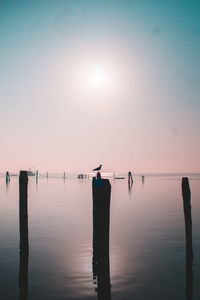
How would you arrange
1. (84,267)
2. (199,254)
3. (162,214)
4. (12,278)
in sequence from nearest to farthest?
1. (12,278)
2. (84,267)
3. (199,254)
4. (162,214)

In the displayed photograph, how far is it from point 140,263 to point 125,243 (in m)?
3.23

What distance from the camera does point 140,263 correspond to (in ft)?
36.9

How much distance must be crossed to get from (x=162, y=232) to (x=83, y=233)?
5.13m

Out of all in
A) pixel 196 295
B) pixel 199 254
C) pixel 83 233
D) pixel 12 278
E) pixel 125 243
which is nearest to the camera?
pixel 196 295

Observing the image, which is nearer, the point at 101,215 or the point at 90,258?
the point at 101,215

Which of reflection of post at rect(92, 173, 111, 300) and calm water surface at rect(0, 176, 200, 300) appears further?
reflection of post at rect(92, 173, 111, 300)

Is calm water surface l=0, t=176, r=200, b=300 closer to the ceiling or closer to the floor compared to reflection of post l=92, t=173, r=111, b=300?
closer to the floor

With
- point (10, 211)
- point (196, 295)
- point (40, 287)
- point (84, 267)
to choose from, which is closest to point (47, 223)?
point (10, 211)

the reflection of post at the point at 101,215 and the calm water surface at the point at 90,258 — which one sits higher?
the reflection of post at the point at 101,215

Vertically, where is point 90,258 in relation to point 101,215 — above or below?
below

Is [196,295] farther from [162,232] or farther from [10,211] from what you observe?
[10,211]

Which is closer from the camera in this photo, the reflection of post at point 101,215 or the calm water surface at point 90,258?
the calm water surface at point 90,258

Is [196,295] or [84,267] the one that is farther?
[84,267]

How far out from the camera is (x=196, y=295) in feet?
27.4
